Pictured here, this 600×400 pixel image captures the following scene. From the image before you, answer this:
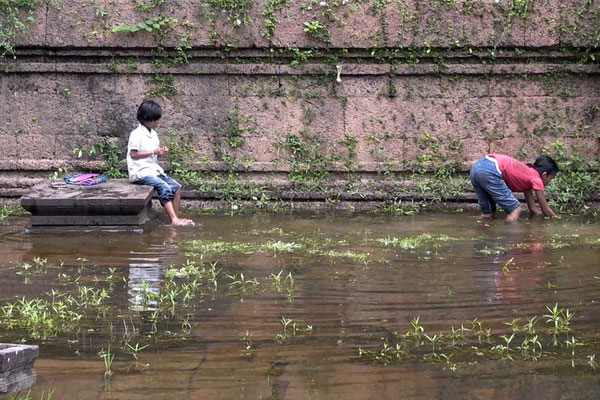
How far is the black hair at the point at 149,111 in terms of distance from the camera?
314 inches

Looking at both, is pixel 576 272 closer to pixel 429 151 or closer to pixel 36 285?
pixel 36 285

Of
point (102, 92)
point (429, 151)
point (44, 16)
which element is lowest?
point (429, 151)

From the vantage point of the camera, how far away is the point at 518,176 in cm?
798

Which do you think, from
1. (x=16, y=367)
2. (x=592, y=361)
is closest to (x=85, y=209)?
(x=16, y=367)

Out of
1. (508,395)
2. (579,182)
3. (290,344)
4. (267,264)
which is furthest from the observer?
(579,182)

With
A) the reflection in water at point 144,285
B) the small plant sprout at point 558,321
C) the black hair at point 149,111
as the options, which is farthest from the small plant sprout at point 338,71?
the small plant sprout at point 558,321

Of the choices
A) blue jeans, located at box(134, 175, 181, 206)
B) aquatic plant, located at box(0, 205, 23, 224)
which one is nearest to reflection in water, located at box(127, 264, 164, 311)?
blue jeans, located at box(134, 175, 181, 206)

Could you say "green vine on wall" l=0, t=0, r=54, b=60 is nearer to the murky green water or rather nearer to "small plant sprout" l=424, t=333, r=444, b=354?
the murky green water

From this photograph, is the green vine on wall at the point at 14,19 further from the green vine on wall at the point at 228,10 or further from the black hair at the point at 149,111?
the black hair at the point at 149,111

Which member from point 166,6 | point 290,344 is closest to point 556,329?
point 290,344

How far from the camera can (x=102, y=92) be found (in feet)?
30.4

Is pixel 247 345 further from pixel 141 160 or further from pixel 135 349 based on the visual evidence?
pixel 141 160

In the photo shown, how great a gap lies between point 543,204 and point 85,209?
4.30 metres

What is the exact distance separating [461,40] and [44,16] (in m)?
4.65
